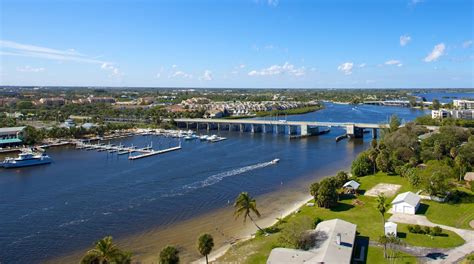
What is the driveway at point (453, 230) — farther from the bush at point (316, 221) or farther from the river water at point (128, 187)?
the river water at point (128, 187)

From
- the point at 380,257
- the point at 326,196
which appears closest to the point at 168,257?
the point at 380,257

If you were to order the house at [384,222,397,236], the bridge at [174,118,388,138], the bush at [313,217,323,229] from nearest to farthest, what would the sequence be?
1. the house at [384,222,397,236]
2. the bush at [313,217,323,229]
3. the bridge at [174,118,388,138]

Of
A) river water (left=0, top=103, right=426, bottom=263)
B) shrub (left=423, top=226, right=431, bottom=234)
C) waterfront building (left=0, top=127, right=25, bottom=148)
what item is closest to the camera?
shrub (left=423, top=226, right=431, bottom=234)

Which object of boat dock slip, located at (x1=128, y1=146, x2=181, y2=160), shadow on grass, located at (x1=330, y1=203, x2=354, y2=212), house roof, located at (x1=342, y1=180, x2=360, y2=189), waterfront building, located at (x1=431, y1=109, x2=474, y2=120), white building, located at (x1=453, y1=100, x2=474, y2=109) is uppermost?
white building, located at (x1=453, y1=100, x2=474, y2=109)

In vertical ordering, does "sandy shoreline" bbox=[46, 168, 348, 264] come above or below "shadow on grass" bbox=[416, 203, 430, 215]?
below

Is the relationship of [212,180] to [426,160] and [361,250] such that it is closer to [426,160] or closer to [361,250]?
[361,250]

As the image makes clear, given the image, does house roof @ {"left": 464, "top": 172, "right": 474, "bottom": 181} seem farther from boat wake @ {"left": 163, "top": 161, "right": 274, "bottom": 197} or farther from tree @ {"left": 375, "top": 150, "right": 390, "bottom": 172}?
boat wake @ {"left": 163, "top": 161, "right": 274, "bottom": 197}

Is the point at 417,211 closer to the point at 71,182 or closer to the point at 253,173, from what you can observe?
the point at 253,173

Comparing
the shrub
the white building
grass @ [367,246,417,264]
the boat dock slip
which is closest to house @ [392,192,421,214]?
the shrub

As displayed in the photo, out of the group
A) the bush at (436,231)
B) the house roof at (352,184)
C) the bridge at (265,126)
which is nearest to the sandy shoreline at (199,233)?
the house roof at (352,184)
